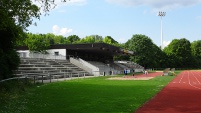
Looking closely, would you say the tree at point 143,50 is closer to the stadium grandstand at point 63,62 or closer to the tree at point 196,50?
the stadium grandstand at point 63,62

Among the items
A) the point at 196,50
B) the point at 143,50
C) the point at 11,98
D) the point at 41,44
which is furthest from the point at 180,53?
the point at 11,98

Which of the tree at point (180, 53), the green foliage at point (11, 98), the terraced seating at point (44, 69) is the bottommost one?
the green foliage at point (11, 98)

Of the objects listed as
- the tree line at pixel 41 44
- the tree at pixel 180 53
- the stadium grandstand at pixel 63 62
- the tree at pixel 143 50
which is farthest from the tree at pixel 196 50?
the stadium grandstand at pixel 63 62

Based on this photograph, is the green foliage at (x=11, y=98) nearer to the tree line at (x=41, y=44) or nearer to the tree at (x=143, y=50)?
the tree line at (x=41, y=44)

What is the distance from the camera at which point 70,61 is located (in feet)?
185

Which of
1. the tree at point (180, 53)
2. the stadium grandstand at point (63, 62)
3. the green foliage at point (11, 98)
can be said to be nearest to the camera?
the green foliage at point (11, 98)

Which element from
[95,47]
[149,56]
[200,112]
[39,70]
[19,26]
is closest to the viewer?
[200,112]

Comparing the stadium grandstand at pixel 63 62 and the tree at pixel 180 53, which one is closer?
the stadium grandstand at pixel 63 62

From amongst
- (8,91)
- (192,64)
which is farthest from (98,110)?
(192,64)

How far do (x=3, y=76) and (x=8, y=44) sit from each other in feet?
8.70

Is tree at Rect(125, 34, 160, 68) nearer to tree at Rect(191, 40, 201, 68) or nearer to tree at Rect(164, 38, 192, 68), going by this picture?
tree at Rect(164, 38, 192, 68)

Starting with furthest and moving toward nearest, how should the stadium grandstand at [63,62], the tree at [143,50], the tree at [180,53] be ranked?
the tree at [180,53]
the tree at [143,50]
the stadium grandstand at [63,62]

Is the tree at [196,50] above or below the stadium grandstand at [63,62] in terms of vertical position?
above

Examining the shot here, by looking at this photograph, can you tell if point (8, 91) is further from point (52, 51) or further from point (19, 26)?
point (52, 51)
